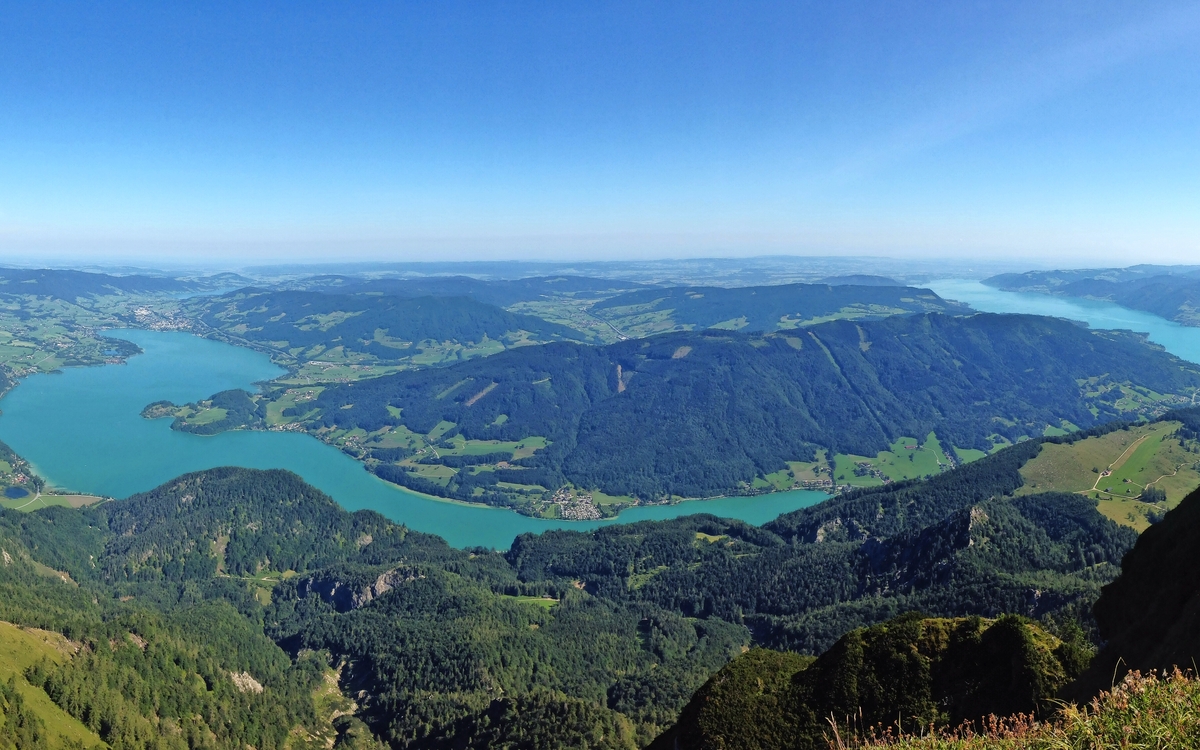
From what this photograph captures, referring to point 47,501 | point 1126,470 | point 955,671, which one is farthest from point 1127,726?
point 47,501

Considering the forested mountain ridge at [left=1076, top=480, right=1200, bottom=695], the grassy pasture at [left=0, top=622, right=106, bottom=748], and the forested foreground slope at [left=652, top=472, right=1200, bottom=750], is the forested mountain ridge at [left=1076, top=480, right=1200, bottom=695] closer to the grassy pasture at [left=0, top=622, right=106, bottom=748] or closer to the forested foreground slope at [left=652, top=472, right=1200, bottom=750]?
the forested foreground slope at [left=652, top=472, right=1200, bottom=750]

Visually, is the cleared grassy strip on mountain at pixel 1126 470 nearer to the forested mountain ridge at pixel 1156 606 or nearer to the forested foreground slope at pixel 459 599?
the forested foreground slope at pixel 459 599

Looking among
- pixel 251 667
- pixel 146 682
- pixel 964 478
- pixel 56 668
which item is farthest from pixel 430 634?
pixel 964 478

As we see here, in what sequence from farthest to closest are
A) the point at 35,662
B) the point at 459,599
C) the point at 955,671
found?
the point at 459,599
the point at 35,662
the point at 955,671

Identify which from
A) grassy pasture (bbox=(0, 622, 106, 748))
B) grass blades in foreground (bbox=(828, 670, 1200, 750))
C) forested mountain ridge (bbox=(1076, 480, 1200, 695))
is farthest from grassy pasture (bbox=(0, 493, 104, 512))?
grass blades in foreground (bbox=(828, 670, 1200, 750))

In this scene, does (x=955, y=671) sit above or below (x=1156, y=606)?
below

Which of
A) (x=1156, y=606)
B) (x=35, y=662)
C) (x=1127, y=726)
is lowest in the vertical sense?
(x=35, y=662)

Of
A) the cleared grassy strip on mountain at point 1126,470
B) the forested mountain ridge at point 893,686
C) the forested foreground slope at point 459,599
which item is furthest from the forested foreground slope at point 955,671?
the cleared grassy strip on mountain at point 1126,470

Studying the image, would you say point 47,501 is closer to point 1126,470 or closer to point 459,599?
point 459,599
